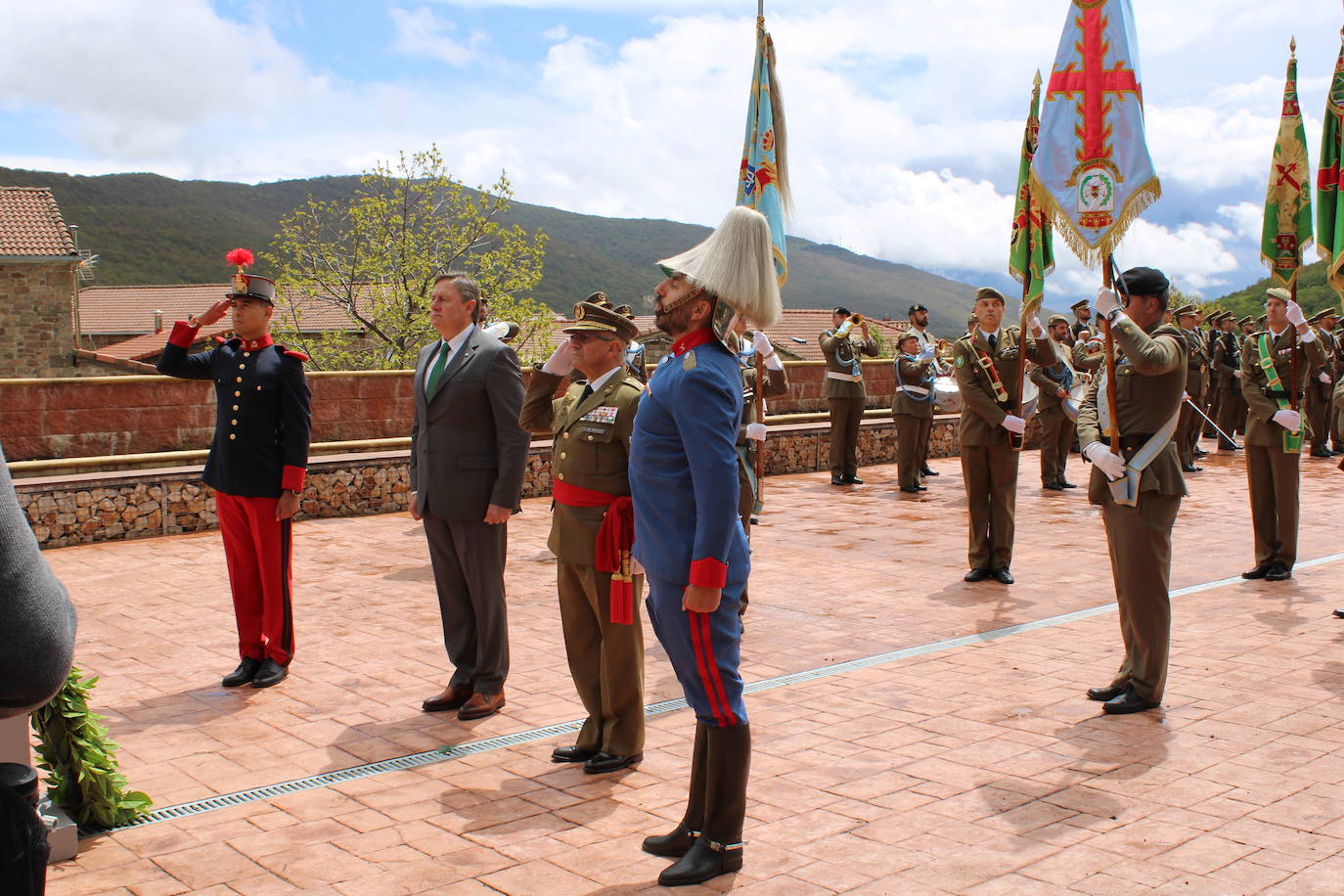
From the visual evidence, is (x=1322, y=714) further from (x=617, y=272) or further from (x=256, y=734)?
(x=617, y=272)

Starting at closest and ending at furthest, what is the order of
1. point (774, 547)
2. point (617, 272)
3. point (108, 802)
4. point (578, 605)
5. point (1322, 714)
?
point (108, 802), point (578, 605), point (1322, 714), point (774, 547), point (617, 272)

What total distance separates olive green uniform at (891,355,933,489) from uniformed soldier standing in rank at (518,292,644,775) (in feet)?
29.9

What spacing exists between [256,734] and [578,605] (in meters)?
1.50

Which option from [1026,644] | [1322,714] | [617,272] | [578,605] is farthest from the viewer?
[617,272]

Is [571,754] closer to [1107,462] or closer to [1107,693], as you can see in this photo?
[1107,693]

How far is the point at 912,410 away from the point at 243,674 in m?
9.37

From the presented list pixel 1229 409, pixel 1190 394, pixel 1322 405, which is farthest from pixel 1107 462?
pixel 1229 409

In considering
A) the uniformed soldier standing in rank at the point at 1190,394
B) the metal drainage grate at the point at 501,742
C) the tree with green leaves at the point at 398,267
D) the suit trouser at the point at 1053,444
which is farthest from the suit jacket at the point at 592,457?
the tree with green leaves at the point at 398,267

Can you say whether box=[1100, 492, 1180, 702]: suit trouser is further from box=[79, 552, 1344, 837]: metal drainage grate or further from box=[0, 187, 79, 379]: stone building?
box=[0, 187, 79, 379]: stone building

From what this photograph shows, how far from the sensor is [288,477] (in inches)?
226

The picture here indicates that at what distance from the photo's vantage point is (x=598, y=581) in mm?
4508

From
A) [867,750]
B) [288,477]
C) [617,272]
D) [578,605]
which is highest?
[617,272]

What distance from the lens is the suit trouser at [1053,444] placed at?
13562 millimetres

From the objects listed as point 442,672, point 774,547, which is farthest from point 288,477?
point 774,547
